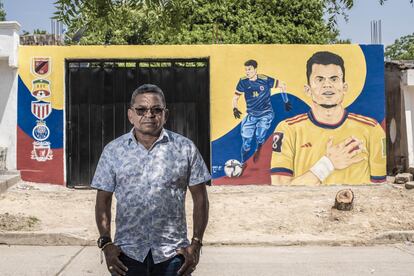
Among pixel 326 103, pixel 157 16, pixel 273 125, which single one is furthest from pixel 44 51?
pixel 157 16

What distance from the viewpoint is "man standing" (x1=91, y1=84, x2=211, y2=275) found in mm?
3189

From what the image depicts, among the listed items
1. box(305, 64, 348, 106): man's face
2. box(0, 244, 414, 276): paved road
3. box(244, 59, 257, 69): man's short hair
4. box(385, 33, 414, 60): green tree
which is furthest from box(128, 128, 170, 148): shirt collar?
box(385, 33, 414, 60): green tree

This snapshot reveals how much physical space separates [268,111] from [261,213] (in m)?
2.97

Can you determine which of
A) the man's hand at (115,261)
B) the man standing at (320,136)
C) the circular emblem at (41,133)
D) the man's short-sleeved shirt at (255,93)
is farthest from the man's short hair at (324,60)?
the man's hand at (115,261)

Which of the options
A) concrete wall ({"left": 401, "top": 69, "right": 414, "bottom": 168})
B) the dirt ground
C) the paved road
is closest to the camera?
the paved road

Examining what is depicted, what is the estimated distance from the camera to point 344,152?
41.9 feet

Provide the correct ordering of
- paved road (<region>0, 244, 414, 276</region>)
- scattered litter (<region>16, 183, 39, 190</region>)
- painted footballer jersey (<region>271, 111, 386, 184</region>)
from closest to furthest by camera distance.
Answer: paved road (<region>0, 244, 414, 276</region>)
scattered litter (<region>16, 183, 39, 190</region>)
painted footballer jersey (<region>271, 111, 386, 184</region>)

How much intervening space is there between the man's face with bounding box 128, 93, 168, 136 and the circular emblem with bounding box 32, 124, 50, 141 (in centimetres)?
946

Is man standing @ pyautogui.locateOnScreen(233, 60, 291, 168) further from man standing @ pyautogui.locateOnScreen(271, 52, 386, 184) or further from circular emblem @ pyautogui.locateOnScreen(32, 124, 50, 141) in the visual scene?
circular emblem @ pyautogui.locateOnScreen(32, 124, 50, 141)

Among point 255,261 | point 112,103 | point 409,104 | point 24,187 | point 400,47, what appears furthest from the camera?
point 400,47

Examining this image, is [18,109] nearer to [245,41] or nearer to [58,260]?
[58,260]

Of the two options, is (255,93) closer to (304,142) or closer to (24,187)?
(304,142)

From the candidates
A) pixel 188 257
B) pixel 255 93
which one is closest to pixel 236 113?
pixel 255 93

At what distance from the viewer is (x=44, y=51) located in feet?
40.7
